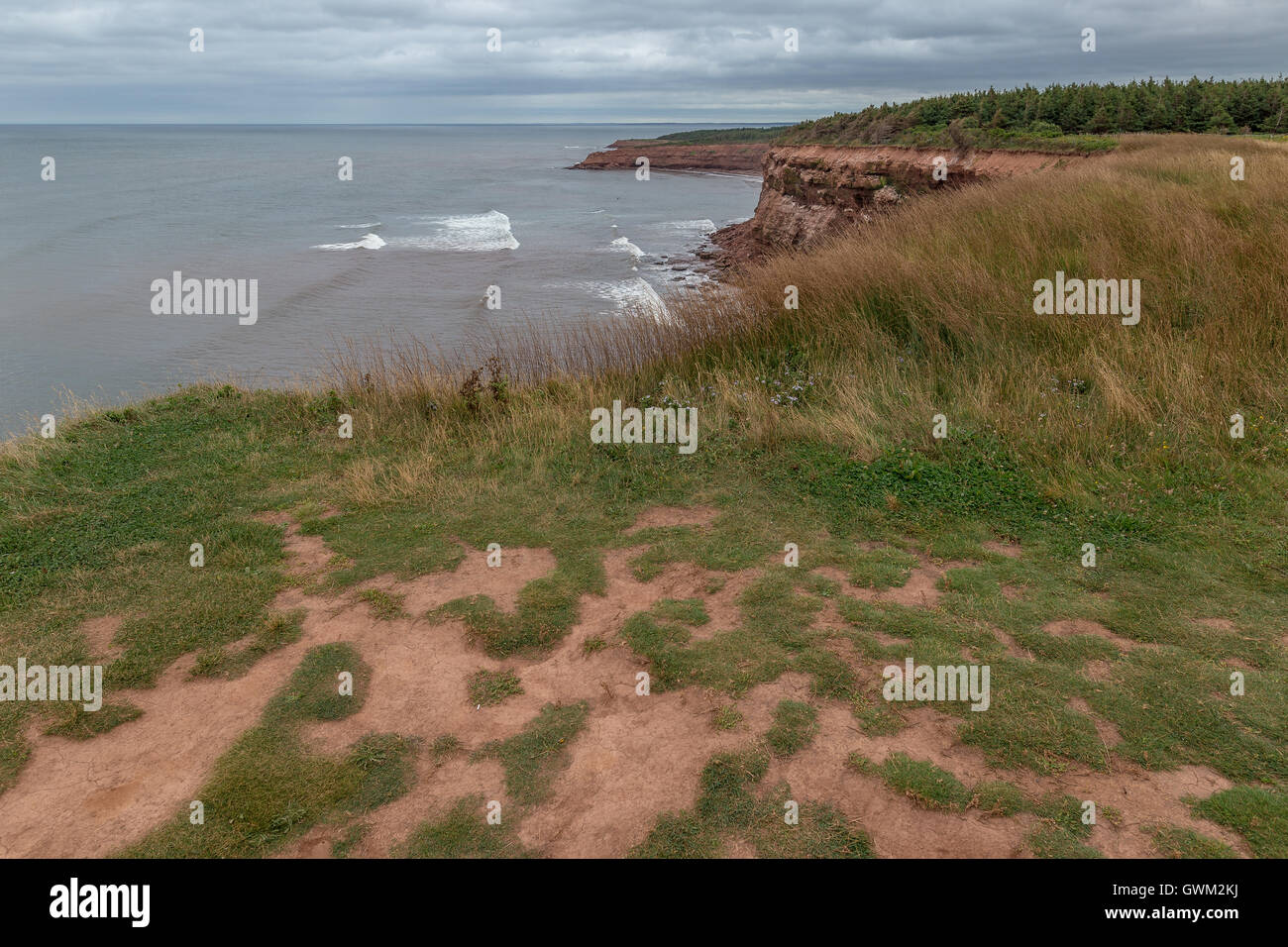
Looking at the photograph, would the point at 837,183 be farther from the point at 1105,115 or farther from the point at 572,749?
the point at 572,749

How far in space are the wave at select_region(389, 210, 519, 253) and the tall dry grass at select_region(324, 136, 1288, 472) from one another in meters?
25.3

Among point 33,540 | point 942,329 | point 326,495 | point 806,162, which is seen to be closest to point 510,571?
point 326,495

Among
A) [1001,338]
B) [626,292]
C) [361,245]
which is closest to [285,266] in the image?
[361,245]

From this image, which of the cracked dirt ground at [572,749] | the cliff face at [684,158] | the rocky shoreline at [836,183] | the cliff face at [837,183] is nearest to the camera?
the cracked dirt ground at [572,749]

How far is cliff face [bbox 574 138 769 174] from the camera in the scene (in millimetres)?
106375

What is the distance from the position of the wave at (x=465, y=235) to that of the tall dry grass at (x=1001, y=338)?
25.3 metres

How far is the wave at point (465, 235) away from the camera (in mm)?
34750

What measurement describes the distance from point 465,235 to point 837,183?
1865 cm

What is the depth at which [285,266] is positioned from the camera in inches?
1143

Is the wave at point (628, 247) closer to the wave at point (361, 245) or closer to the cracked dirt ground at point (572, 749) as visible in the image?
A: the wave at point (361, 245)

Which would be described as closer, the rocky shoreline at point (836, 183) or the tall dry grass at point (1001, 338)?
the tall dry grass at point (1001, 338)

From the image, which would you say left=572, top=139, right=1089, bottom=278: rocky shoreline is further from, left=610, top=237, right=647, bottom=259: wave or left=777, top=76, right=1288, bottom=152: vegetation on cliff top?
left=610, top=237, right=647, bottom=259: wave

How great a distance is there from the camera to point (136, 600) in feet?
17.7

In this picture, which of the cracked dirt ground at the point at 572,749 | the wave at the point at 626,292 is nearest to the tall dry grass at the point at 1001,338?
the cracked dirt ground at the point at 572,749
